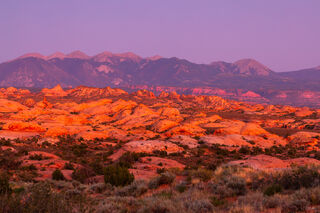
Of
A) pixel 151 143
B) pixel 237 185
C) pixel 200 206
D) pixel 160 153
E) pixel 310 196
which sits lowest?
pixel 160 153

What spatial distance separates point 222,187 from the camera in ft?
37.7

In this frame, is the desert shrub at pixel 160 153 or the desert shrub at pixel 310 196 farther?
the desert shrub at pixel 160 153

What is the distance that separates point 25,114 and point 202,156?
1901 inches

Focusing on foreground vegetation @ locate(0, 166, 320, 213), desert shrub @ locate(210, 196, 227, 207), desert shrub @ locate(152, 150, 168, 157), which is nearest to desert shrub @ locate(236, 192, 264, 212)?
foreground vegetation @ locate(0, 166, 320, 213)

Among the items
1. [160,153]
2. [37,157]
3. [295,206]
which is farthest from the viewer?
[160,153]

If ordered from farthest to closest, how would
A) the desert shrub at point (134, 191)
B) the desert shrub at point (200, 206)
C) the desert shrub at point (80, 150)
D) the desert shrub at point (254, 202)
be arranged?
1. the desert shrub at point (80, 150)
2. the desert shrub at point (134, 191)
3. the desert shrub at point (200, 206)
4. the desert shrub at point (254, 202)

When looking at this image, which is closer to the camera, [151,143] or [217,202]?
[217,202]

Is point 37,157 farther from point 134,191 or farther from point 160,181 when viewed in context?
point 160,181

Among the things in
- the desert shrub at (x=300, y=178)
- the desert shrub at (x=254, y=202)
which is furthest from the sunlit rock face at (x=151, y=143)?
the desert shrub at (x=254, y=202)

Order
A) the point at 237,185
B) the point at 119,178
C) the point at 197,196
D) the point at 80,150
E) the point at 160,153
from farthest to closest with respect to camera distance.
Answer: the point at 80,150
the point at 160,153
the point at 119,178
the point at 237,185
the point at 197,196

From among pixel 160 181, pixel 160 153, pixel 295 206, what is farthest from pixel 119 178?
pixel 160 153

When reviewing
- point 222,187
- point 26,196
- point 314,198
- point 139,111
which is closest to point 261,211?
point 314,198

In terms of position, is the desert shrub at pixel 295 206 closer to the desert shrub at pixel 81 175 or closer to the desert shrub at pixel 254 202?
the desert shrub at pixel 254 202

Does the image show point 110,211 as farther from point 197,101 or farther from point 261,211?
point 197,101
